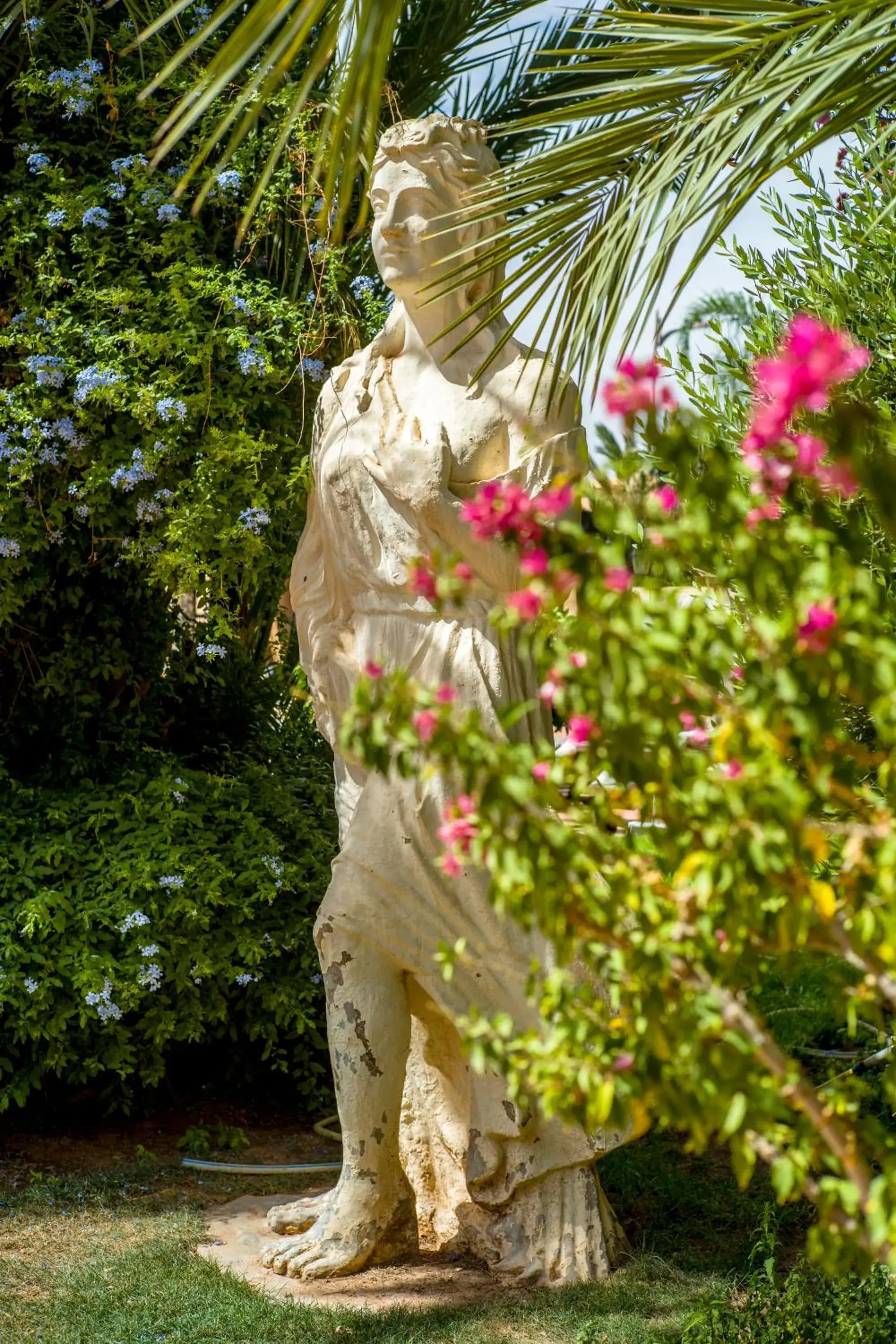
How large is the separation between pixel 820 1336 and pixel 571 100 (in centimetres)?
511

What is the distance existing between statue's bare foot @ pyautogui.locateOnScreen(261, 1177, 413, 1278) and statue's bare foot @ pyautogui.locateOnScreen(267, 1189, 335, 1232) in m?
0.19

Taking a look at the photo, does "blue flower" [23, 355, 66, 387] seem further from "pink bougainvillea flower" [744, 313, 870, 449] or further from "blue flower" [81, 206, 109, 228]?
"pink bougainvillea flower" [744, 313, 870, 449]

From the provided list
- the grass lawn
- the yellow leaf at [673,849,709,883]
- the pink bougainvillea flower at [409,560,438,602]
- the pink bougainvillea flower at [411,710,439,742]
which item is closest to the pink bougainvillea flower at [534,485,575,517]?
the pink bougainvillea flower at [409,560,438,602]

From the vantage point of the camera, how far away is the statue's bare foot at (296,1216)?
13.9ft

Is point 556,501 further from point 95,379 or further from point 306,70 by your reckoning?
point 95,379

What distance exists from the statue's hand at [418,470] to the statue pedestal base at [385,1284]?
1.83m

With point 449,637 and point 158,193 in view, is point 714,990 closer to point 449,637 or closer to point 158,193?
point 449,637

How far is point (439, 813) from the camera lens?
395 centimetres

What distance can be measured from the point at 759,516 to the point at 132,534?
4261 mm

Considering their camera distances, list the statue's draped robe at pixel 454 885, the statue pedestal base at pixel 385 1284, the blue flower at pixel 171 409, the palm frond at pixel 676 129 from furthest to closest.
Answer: the blue flower at pixel 171 409 → the statue's draped robe at pixel 454 885 → the statue pedestal base at pixel 385 1284 → the palm frond at pixel 676 129

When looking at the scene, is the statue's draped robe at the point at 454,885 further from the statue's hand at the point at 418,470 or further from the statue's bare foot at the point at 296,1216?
the statue's bare foot at the point at 296,1216

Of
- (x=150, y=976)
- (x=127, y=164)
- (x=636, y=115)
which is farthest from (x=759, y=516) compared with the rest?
(x=127, y=164)

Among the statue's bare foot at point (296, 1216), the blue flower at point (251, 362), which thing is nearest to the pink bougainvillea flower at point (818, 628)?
the statue's bare foot at point (296, 1216)

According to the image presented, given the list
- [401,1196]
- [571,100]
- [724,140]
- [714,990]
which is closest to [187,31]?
[571,100]
